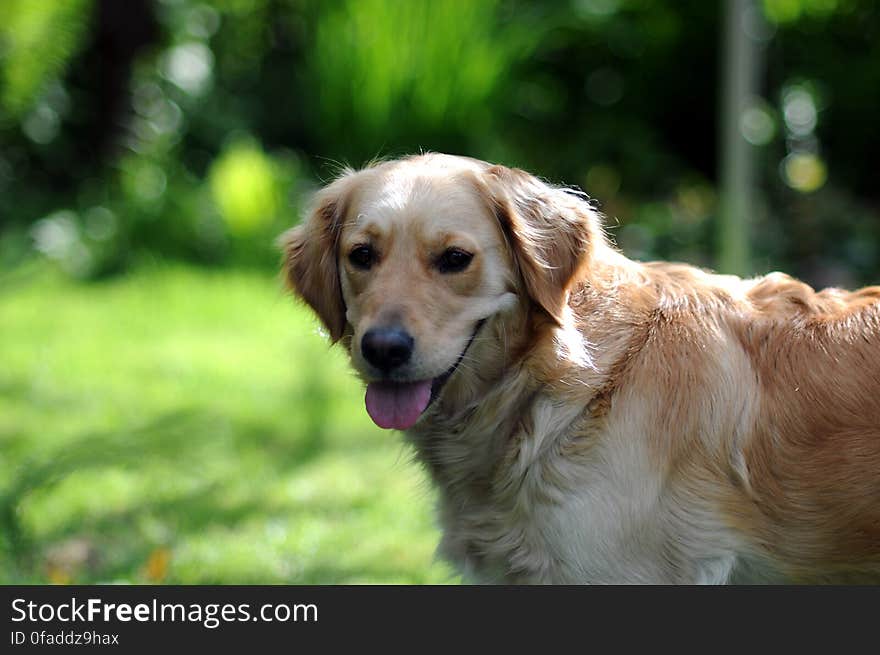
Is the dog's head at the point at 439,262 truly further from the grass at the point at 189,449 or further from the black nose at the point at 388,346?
the grass at the point at 189,449

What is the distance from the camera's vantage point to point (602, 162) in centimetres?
959

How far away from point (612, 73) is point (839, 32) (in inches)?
78.4

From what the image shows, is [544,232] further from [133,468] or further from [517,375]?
[133,468]

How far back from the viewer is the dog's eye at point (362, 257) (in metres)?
3.16

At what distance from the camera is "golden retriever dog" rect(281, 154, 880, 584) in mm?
2922

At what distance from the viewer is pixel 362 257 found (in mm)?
3186

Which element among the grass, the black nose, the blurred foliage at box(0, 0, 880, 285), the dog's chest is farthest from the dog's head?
the blurred foliage at box(0, 0, 880, 285)

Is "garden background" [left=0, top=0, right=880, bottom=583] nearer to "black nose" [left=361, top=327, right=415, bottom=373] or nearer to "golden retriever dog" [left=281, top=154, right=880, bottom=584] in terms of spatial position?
"golden retriever dog" [left=281, top=154, right=880, bottom=584]

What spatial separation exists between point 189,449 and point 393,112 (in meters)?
4.43

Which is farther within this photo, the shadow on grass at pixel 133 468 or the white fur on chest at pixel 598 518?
the shadow on grass at pixel 133 468

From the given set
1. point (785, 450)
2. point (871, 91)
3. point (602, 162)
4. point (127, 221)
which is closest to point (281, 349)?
point (127, 221)

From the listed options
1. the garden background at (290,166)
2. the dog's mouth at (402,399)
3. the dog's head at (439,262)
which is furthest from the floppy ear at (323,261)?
the garden background at (290,166)

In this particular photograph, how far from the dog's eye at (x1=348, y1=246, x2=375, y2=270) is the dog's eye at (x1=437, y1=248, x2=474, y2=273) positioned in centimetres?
21
